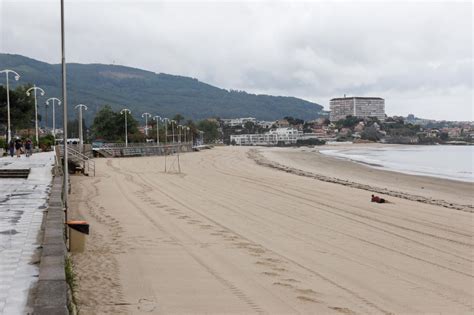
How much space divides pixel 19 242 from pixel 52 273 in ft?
8.40

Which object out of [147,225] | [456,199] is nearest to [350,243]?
[147,225]

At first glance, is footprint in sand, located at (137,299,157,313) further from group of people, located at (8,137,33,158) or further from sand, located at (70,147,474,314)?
group of people, located at (8,137,33,158)

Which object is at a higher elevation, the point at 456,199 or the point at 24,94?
the point at 24,94

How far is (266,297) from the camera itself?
6668 mm

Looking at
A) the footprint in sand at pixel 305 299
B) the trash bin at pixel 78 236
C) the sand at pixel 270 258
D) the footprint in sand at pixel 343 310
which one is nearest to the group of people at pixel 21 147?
the sand at pixel 270 258

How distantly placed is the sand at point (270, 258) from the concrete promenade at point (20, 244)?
61 centimetres

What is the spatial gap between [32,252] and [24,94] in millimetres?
55483

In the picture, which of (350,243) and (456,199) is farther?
(456,199)

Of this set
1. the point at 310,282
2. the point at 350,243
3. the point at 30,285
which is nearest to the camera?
the point at 30,285

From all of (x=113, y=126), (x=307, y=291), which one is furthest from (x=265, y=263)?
(x=113, y=126)

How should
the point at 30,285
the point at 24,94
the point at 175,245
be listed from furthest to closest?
the point at 24,94
the point at 175,245
the point at 30,285

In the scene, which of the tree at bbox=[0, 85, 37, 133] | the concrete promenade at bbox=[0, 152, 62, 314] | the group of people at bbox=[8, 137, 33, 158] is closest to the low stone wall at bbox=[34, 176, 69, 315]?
the concrete promenade at bbox=[0, 152, 62, 314]

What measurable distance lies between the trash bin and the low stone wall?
0.54 ft

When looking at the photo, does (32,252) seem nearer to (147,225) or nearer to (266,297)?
(266,297)
